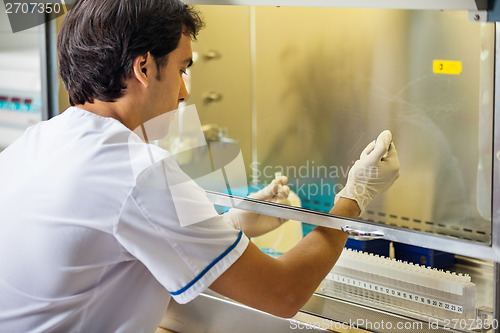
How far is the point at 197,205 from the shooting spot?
3.26 ft

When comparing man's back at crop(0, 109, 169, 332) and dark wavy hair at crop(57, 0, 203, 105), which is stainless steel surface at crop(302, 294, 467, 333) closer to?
man's back at crop(0, 109, 169, 332)

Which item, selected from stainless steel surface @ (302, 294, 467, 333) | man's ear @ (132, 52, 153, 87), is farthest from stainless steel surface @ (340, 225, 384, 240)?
man's ear @ (132, 52, 153, 87)

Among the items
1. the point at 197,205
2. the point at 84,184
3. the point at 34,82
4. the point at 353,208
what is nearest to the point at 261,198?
the point at 353,208

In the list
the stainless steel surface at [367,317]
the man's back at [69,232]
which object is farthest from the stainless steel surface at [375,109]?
the man's back at [69,232]

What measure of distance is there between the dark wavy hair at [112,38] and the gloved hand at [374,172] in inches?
16.4

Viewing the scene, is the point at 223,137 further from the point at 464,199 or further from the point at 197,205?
the point at 464,199

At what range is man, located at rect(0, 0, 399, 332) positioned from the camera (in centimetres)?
96

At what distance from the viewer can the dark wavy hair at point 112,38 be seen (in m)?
1.05

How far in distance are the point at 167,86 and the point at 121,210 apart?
10.8 inches

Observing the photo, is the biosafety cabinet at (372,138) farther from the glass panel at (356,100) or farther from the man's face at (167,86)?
the man's face at (167,86)

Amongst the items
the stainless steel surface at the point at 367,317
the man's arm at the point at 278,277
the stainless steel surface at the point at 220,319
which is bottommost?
the stainless steel surface at the point at 220,319

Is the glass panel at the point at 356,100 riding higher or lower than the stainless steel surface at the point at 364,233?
higher

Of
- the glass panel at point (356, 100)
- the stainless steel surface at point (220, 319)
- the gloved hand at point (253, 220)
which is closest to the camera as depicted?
the glass panel at point (356, 100)

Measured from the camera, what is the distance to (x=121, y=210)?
954 mm
